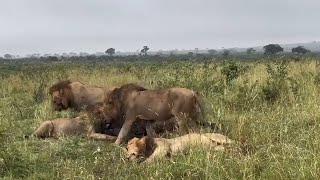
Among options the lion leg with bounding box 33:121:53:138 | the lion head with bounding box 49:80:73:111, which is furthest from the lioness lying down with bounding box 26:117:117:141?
the lion head with bounding box 49:80:73:111

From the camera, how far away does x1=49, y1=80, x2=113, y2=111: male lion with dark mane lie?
10898 mm

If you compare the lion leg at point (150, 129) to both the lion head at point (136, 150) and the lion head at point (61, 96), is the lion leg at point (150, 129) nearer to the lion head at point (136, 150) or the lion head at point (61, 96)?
the lion head at point (136, 150)

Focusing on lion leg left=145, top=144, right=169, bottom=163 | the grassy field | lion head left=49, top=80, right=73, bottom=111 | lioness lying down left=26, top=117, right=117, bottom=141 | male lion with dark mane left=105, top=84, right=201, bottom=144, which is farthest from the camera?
lion head left=49, top=80, right=73, bottom=111

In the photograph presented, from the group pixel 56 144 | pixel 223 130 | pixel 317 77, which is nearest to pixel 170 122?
pixel 223 130

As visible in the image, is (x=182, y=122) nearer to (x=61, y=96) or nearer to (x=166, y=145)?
(x=166, y=145)

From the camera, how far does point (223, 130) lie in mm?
7496

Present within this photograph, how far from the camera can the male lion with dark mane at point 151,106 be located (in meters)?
7.87

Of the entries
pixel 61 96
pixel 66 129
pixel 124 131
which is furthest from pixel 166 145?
pixel 61 96

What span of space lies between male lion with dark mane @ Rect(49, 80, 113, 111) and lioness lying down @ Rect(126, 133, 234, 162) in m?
4.53

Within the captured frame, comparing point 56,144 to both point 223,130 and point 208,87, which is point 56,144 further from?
point 208,87

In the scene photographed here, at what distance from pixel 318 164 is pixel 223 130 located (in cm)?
282

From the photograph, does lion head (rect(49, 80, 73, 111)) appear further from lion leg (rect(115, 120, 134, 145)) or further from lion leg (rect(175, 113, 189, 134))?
lion leg (rect(175, 113, 189, 134))

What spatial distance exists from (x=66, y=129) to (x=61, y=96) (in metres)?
2.40

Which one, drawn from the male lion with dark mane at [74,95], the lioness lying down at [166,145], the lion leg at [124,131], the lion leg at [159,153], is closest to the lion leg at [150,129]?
the lion leg at [124,131]
